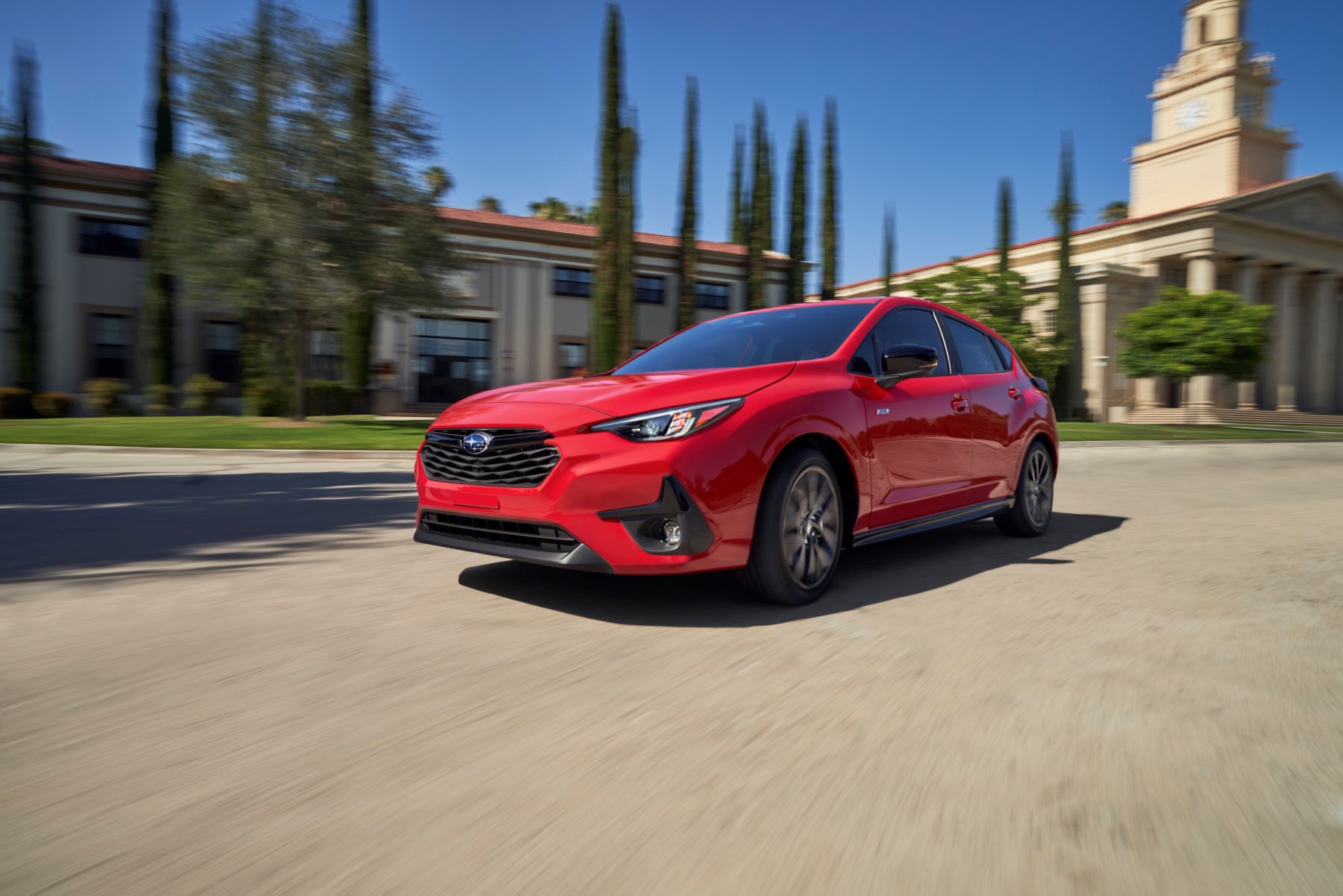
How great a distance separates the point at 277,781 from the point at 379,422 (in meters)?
24.7

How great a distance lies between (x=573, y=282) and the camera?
128 ft

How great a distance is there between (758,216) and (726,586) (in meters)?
40.8

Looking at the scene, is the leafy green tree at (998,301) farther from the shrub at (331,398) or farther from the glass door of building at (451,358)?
the shrub at (331,398)

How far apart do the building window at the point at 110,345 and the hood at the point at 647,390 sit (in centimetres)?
3181

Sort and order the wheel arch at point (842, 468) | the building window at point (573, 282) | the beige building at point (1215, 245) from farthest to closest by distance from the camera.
→ 1. the beige building at point (1215, 245)
2. the building window at point (573, 282)
3. the wheel arch at point (842, 468)

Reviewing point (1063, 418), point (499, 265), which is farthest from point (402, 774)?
point (1063, 418)

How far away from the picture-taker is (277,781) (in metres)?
2.58

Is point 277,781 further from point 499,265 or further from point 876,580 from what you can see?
point 499,265

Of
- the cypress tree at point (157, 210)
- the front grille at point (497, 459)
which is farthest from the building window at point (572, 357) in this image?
the front grille at point (497, 459)

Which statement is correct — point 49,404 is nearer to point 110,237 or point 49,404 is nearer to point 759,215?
point 110,237

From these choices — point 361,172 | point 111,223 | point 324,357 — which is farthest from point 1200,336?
point 111,223

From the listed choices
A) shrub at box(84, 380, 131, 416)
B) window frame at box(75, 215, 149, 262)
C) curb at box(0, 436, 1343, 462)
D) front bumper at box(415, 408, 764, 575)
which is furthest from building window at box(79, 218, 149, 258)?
front bumper at box(415, 408, 764, 575)

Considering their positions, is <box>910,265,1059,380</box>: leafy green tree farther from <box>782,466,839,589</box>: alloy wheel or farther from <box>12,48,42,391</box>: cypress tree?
<box>782,466,839,589</box>: alloy wheel

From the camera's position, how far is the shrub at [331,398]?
30.7 meters
